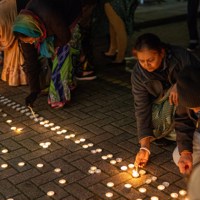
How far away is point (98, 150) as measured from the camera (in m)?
4.54

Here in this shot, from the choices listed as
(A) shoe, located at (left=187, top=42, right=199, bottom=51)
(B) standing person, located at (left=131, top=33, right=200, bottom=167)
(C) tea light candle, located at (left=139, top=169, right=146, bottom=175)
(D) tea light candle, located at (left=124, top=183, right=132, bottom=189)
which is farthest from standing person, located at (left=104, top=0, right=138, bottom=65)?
(D) tea light candle, located at (left=124, top=183, right=132, bottom=189)

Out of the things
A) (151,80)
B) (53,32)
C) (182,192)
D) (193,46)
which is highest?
(53,32)

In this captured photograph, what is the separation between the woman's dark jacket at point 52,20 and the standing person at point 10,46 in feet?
2.57

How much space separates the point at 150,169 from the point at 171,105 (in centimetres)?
62

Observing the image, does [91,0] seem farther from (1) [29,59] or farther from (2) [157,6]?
(2) [157,6]

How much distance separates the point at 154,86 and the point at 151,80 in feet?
0.46

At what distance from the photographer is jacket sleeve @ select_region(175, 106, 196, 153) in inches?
136

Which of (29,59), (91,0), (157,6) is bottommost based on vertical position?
(157,6)

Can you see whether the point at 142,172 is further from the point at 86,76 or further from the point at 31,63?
the point at 86,76

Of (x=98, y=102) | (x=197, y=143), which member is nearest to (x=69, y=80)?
(x=98, y=102)

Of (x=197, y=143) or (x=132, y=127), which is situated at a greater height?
(x=197, y=143)

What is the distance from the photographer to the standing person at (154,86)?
367 centimetres

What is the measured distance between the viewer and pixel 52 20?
4910mm

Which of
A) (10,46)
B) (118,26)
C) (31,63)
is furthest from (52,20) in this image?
(118,26)
